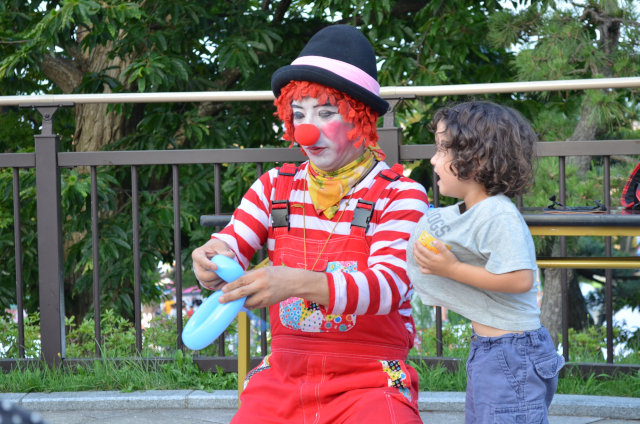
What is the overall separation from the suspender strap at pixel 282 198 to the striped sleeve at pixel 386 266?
23 centimetres

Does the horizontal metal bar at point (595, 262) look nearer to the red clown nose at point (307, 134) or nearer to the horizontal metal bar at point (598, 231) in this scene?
the horizontal metal bar at point (598, 231)

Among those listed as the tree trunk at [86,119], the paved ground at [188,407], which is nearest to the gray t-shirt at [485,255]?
the paved ground at [188,407]

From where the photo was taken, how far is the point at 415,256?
1807 mm

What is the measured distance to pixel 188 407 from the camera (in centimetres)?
315

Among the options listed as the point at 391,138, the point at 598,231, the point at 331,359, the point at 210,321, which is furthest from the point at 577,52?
the point at 210,321

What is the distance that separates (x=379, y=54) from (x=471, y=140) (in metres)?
4.64

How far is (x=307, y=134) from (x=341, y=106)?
117 mm

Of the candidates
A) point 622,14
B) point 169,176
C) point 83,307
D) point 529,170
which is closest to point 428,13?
point 622,14

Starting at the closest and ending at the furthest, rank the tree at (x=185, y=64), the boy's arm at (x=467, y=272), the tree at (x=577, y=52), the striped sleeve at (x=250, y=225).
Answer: the boy's arm at (x=467, y=272) → the striped sleeve at (x=250, y=225) → the tree at (x=185, y=64) → the tree at (x=577, y=52)

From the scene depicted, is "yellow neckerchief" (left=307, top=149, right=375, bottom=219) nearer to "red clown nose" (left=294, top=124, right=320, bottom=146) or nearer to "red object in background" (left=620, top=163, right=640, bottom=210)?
"red clown nose" (left=294, top=124, right=320, bottom=146)

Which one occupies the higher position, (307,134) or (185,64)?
(185,64)

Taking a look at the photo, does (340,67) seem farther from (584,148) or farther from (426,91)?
(584,148)

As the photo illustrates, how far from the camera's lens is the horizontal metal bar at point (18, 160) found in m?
3.51

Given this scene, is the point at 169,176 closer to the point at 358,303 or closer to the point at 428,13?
the point at 428,13
